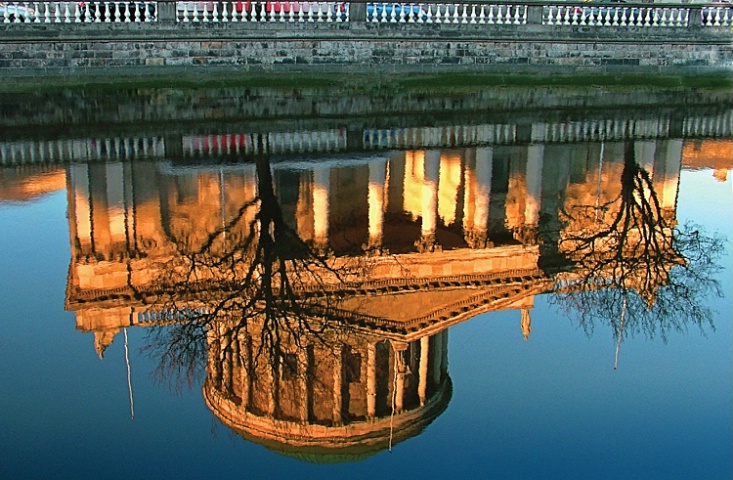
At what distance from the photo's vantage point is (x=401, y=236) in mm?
19703

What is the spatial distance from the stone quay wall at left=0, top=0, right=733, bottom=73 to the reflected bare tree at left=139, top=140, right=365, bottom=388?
13171 mm

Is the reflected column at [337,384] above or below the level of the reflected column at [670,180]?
below

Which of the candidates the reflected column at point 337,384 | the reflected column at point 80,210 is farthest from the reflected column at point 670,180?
the reflected column at point 80,210

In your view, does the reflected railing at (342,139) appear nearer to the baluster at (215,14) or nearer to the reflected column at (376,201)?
the reflected column at (376,201)

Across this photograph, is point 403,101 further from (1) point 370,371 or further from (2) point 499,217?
(1) point 370,371

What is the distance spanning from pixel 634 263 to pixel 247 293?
6.14 metres

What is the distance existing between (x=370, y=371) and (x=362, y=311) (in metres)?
1.29

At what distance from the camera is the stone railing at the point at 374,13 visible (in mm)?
28328

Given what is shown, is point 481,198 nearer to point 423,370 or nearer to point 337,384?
point 423,370

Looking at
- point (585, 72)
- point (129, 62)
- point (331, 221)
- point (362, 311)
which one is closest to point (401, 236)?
point (331, 221)

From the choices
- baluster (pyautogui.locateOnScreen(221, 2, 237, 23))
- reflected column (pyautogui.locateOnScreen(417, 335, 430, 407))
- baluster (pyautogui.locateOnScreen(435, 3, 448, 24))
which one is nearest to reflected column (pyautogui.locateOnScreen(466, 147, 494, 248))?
reflected column (pyautogui.locateOnScreen(417, 335, 430, 407))

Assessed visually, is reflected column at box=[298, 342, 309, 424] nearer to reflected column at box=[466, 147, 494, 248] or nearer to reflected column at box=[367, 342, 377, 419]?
reflected column at box=[367, 342, 377, 419]

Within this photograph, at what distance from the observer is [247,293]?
43.9ft

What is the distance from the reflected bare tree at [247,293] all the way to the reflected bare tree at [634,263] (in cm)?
371
